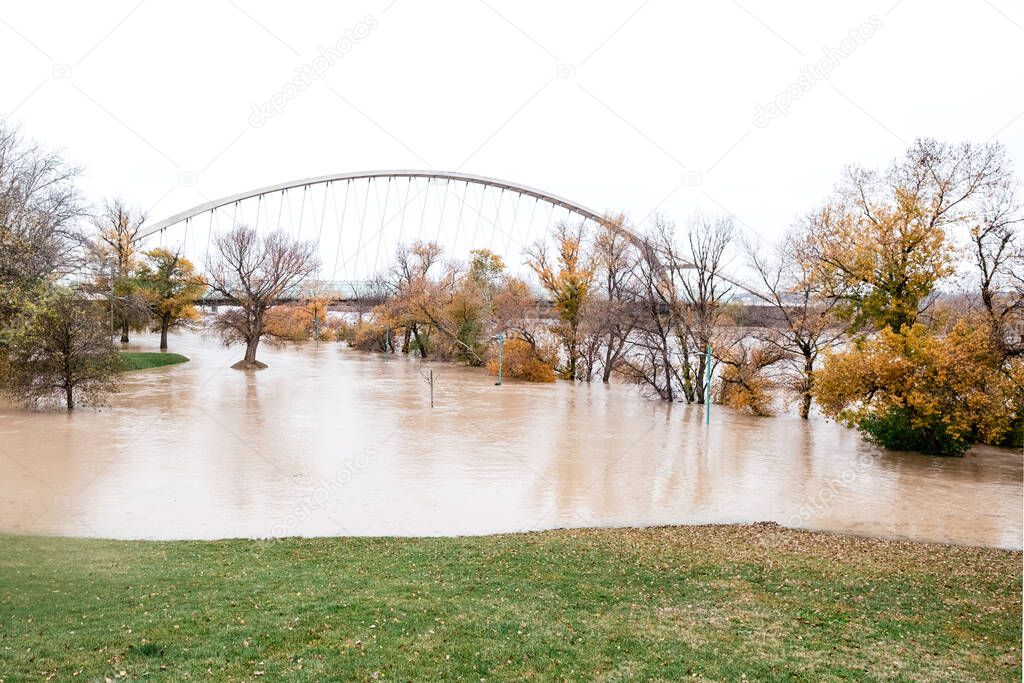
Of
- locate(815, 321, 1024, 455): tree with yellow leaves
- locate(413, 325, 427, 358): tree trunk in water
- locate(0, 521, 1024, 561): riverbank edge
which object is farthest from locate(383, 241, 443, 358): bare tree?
locate(0, 521, 1024, 561): riverbank edge

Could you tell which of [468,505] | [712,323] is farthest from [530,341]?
[468,505]

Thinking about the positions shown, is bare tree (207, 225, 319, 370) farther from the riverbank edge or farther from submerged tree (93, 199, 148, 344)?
the riverbank edge

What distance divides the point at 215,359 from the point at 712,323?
128ft

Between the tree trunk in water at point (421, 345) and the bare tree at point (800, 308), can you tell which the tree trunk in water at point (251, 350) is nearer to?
the tree trunk in water at point (421, 345)

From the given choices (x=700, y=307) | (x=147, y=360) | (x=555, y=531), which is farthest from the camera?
(x=147, y=360)

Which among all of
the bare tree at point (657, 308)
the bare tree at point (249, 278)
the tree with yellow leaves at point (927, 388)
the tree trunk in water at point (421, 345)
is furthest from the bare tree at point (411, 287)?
the tree with yellow leaves at point (927, 388)

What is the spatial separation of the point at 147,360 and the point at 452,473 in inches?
1481

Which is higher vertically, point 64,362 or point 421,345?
point 421,345

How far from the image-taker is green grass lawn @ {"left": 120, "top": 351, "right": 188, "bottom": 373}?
4432 cm

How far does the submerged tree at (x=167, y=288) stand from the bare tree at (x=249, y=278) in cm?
517

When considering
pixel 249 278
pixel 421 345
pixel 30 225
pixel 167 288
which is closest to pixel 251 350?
pixel 249 278

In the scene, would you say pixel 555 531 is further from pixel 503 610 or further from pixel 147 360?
pixel 147 360

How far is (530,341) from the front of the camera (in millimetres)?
46500

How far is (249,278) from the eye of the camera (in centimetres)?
4888
